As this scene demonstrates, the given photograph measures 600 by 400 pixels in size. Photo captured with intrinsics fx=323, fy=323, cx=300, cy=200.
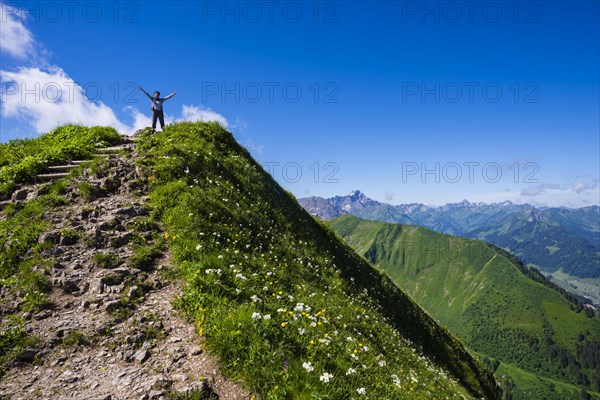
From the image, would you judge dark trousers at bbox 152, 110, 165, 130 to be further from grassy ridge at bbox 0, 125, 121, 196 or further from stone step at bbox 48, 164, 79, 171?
stone step at bbox 48, 164, 79, 171

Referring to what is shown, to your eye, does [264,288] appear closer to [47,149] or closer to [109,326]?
[109,326]

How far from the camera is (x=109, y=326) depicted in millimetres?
7777

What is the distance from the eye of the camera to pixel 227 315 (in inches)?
291

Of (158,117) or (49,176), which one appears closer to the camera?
(49,176)

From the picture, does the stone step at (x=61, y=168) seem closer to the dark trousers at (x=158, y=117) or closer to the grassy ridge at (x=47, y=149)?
the grassy ridge at (x=47, y=149)

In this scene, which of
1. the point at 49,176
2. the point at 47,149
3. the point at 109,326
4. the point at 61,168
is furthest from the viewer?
the point at 47,149

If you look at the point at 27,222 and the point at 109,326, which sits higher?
the point at 27,222

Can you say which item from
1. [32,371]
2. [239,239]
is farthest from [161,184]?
[32,371]

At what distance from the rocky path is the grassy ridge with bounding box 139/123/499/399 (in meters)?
0.60

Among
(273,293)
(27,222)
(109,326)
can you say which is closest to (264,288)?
(273,293)

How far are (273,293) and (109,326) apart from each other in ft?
14.2

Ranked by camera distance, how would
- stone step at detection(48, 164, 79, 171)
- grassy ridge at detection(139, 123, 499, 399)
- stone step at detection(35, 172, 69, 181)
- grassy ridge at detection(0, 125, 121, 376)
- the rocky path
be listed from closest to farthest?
1. the rocky path
2. grassy ridge at detection(139, 123, 499, 399)
3. grassy ridge at detection(0, 125, 121, 376)
4. stone step at detection(35, 172, 69, 181)
5. stone step at detection(48, 164, 79, 171)

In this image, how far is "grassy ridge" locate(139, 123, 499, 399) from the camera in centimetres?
661

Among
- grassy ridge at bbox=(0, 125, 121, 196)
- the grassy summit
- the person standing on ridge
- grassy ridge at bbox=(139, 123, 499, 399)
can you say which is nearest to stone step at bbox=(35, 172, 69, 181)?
grassy ridge at bbox=(0, 125, 121, 196)
